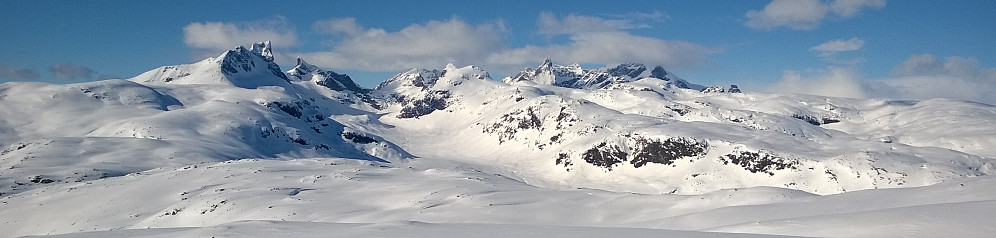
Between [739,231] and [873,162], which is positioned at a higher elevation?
[873,162]

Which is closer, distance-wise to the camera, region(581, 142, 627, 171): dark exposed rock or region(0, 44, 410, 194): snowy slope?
region(0, 44, 410, 194): snowy slope

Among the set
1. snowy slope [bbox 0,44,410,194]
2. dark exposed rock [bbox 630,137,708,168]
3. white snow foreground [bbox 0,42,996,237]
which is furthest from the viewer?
dark exposed rock [bbox 630,137,708,168]

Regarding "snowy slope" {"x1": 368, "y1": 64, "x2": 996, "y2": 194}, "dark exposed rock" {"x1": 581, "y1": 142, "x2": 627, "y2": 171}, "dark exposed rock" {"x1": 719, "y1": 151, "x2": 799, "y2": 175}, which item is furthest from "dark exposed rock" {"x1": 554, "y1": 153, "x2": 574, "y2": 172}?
"dark exposed rock" {"x1": 719, "y1": 151, "x2": 799, "y2": 175}

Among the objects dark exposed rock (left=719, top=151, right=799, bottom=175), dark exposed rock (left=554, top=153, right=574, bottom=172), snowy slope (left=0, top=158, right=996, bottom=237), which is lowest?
snowy slope (left=0, top=158, right=996, bottom=237)

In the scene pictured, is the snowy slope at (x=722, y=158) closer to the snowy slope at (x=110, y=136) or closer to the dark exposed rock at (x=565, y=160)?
the dark exposed rock at (x=565, y=160)

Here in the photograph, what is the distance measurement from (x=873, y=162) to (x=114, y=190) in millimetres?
127802

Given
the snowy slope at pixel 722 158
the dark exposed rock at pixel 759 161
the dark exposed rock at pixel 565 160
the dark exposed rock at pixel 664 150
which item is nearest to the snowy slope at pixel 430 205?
the snowy slope at pixel 722 158

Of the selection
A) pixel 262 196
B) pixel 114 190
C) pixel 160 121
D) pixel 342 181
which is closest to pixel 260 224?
pixel 262 196

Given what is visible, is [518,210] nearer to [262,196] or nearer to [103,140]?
[262,196]

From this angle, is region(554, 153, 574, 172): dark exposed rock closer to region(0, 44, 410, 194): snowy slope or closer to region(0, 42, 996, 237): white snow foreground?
region(0, 42, 996, 237): white snow foreground

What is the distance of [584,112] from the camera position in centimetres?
Answer: 19975

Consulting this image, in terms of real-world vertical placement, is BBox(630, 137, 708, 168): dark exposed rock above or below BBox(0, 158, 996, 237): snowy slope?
above

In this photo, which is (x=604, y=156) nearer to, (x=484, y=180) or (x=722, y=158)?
(x=722, y=158)

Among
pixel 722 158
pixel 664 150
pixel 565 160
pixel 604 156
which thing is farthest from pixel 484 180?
pixel 565 160
